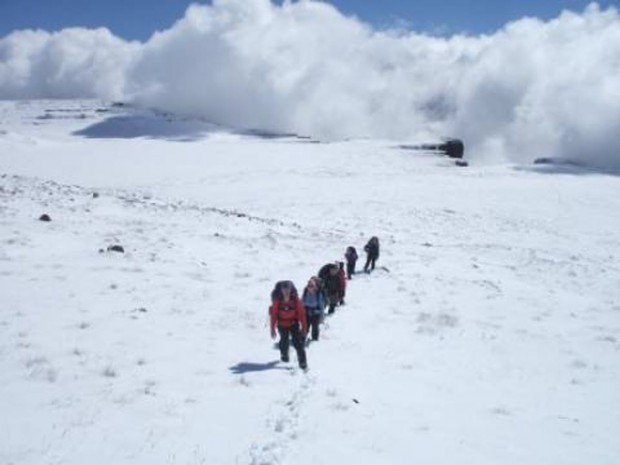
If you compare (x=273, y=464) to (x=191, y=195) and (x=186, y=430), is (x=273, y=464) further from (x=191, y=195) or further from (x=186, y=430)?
(x=191, y=195)

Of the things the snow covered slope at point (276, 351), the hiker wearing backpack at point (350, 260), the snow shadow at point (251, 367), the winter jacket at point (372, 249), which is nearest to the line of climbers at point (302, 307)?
the snow shadow at point (251, 367)

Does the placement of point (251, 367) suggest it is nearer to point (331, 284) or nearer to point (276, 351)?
point (276, 351)

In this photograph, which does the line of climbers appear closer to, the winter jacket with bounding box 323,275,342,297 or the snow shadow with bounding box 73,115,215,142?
the winter jacket with bounding box 323,275,342,297

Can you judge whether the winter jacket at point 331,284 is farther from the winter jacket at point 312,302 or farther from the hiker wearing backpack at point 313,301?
the winter jacket at point 312,302

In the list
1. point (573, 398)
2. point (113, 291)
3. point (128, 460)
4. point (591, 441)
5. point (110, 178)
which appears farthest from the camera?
point (110, 178)

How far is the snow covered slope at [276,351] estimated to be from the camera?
862 cm

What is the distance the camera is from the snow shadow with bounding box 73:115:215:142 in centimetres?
13112

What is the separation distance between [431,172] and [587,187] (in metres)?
18.1

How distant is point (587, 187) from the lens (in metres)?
65.9

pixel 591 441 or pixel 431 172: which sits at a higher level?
pixel 431 172

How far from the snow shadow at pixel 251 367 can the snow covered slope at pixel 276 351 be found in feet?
0.18

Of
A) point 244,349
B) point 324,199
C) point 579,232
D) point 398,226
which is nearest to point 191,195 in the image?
point 324,199

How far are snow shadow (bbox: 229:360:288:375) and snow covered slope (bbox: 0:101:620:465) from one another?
6cm

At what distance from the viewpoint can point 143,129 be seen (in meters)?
148
